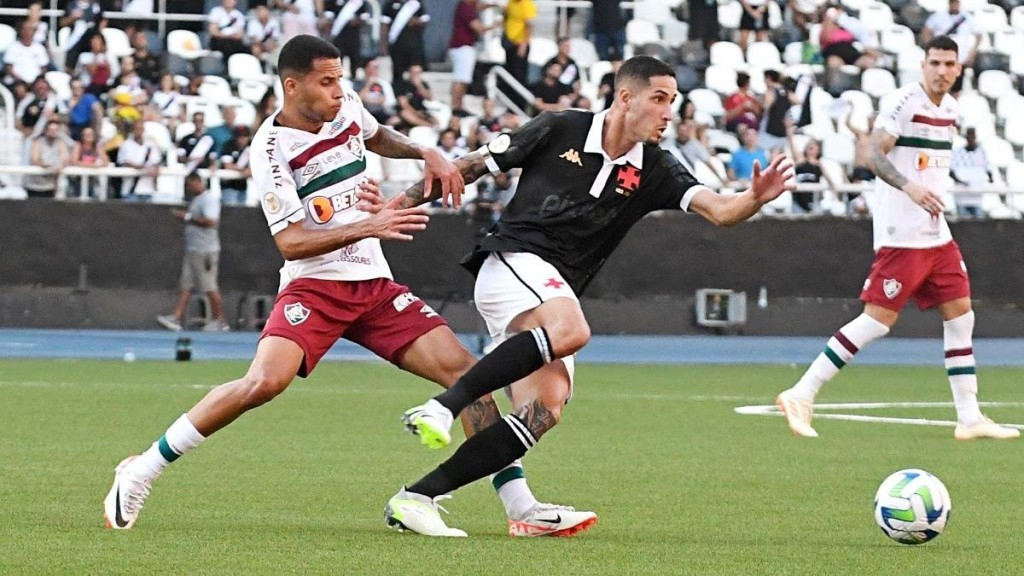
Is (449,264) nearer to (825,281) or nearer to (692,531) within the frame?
(825,281)

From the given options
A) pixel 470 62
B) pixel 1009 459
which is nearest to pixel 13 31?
pixel 470 62

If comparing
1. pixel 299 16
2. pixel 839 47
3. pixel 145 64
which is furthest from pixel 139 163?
pixel 839 47

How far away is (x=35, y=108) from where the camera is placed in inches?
942

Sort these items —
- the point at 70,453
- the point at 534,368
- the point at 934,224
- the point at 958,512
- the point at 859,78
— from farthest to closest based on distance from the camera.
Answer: the point at 859,78
the point at 934,224
the point at 70,453
the point at 958,512
the point at 534,368

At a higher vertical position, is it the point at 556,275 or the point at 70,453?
the point at 556,275

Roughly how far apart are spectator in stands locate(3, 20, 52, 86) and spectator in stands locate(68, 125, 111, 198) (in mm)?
1661

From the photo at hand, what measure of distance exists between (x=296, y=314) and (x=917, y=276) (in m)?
5.66

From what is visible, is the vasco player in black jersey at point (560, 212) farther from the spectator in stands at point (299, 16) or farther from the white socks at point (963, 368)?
the spectator in stands at point (299, 16)

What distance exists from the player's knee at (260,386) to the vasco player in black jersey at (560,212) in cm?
67

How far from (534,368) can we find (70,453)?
13.6 feet

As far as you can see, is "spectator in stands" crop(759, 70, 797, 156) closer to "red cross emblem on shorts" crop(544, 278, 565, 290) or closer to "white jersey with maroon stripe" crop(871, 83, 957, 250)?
"white jersey with maroon stripe" crop(871, 83, 957, 250)

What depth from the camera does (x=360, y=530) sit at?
7.75 meters

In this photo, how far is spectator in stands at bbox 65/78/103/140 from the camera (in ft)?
78.5

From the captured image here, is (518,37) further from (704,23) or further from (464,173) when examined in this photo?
(464,173)
